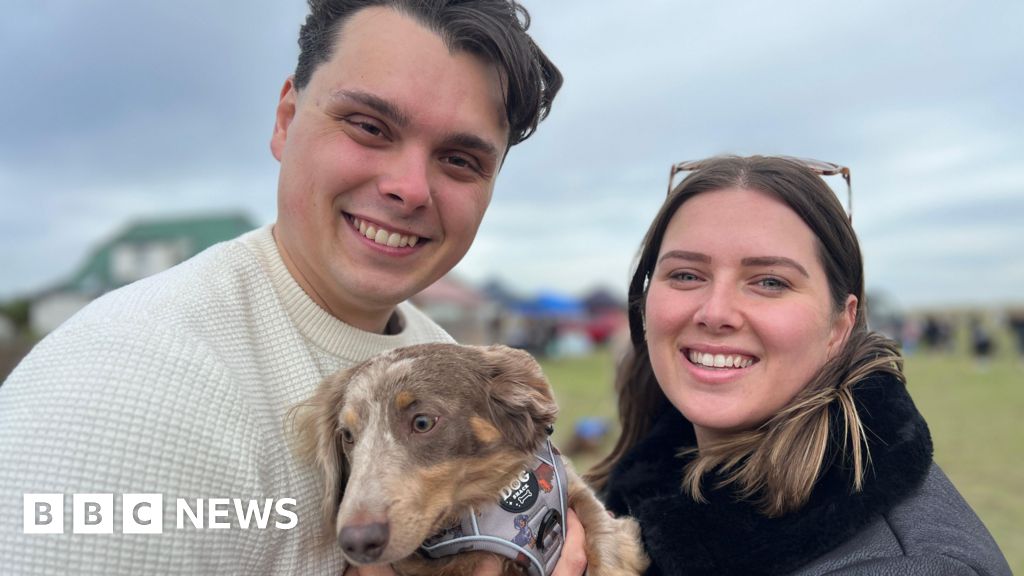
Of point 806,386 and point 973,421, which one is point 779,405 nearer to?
point 806,386

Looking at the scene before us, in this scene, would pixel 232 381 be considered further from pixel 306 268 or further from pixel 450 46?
pixel 450 46

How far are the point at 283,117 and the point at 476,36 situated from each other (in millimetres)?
962

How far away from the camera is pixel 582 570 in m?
3.09

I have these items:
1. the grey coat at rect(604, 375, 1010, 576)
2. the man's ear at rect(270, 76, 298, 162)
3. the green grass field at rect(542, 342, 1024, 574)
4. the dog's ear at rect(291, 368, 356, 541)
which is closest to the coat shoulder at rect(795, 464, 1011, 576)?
the grey coat at rect(604, 375, 1010, 576)

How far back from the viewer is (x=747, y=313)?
3.08 meters

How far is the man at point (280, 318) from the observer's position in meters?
2.11

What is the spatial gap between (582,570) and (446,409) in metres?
0.89

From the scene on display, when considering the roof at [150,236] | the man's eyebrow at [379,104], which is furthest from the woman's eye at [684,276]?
the roof at [150,236]

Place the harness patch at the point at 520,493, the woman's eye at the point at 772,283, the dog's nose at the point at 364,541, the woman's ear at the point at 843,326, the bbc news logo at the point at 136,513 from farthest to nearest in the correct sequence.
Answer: the woman's ear at the point at 843,326 → the woman's eye at the point at 772,283 → the harness patch at the point at 520,493 → the dog's nose at the point at 364,541 → the bbc news logo at the point at 136,513

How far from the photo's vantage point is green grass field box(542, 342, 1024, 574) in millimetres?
9828

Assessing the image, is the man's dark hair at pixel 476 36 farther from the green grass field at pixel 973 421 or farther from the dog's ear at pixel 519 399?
the green grass field at pixel 973 421

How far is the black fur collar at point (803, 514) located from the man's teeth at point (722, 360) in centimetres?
44

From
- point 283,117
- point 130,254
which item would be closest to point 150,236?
point 130,254

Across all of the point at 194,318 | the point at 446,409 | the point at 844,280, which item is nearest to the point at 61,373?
the point at 194,318
